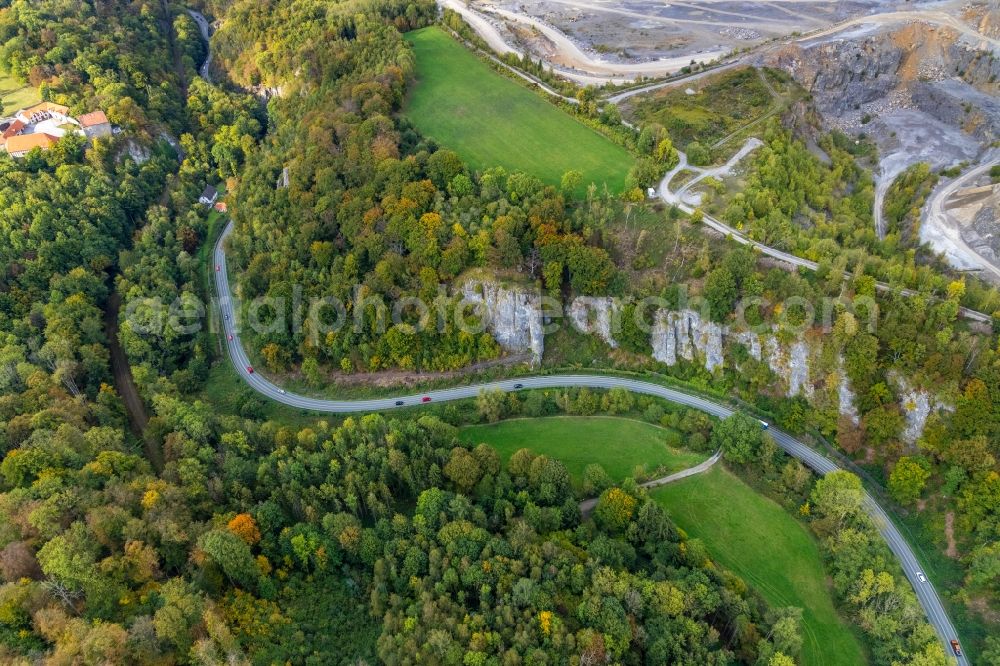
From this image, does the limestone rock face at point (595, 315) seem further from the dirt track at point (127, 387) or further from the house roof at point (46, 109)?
the house roof at point (46, 109)

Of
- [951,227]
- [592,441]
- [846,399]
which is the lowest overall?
[592,441]

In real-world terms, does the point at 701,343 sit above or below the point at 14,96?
below

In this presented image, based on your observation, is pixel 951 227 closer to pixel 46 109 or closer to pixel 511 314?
pixel 511 314

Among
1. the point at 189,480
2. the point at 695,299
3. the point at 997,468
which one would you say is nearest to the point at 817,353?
the point at 695,299

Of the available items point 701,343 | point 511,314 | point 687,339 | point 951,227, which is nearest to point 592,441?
point 687,339

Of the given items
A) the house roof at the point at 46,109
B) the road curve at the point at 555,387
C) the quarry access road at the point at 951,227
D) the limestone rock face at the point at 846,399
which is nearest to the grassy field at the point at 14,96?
the house roof at the point at 46,109

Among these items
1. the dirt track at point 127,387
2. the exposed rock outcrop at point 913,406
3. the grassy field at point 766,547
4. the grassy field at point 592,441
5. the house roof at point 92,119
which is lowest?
the grassy field at point 766,547

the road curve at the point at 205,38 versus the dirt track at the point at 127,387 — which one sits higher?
the road curve at the point at 205,38

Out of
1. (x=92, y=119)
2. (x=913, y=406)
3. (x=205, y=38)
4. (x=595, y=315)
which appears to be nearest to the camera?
(x=913, y=406)
